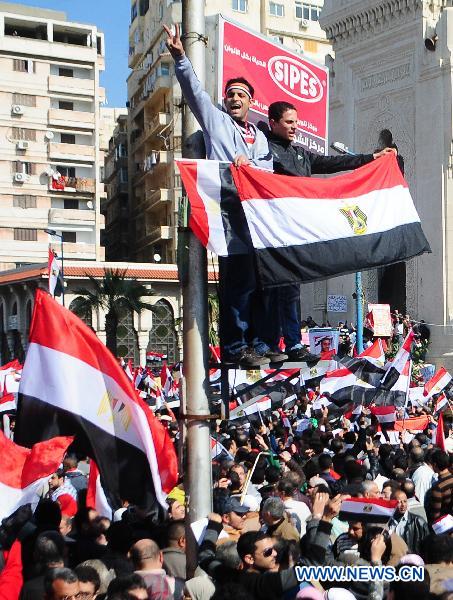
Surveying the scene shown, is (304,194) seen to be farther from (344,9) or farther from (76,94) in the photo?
(76,94)

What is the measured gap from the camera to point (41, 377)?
601 centimetres

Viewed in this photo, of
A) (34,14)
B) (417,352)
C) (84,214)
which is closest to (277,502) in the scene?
(417,352)

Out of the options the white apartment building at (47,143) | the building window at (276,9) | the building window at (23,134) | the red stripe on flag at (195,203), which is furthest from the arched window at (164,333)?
the red stripe on flag at (195,203)

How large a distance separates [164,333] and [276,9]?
2236 centimetres

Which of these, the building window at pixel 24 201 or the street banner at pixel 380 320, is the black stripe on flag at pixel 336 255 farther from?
the building window at pixel 24 201

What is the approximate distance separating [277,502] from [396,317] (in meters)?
30.4

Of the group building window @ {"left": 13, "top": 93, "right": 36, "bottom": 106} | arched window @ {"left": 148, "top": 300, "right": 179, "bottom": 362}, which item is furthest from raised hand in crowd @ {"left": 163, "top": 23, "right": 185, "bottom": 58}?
building window @ {"left": 13, "top": 93, "right": 36, "bottom": 106}

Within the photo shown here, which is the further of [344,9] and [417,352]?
[344,9]

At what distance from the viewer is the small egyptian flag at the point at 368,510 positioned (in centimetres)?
575

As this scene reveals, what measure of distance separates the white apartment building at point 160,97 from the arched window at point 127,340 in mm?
6481

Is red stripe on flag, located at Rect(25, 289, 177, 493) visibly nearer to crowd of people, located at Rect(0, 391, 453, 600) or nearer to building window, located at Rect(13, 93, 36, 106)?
crowd of people, located at Rect(0, 391, 453, 600)

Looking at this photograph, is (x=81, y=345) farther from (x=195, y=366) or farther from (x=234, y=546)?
(x=234, y=546)

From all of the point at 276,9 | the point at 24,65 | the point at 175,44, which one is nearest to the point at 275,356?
the point at 175,44

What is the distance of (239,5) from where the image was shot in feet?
186
